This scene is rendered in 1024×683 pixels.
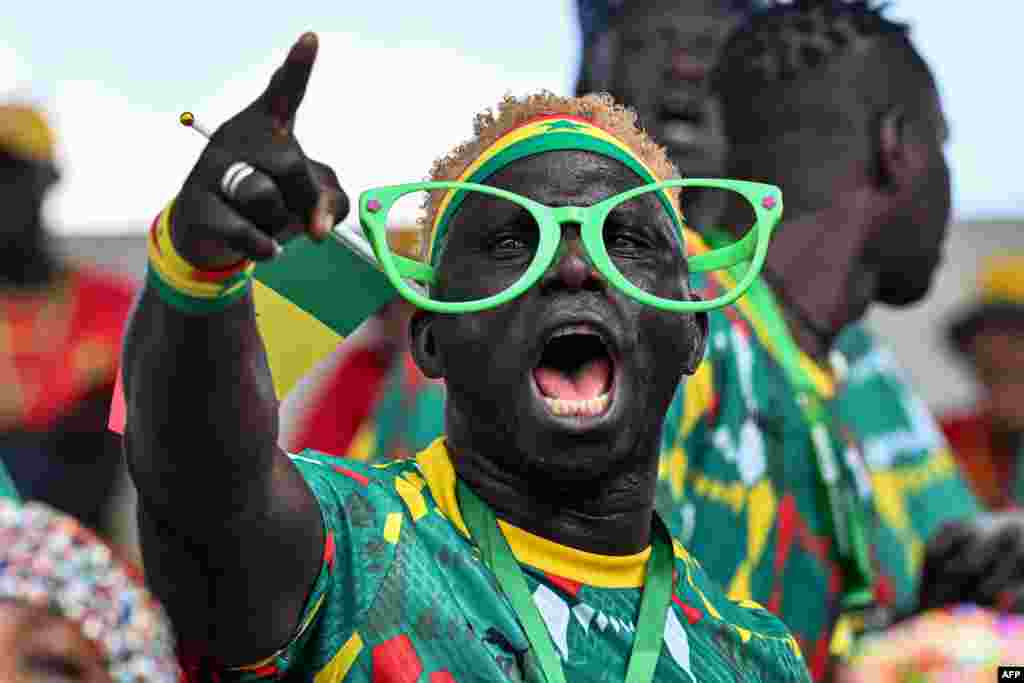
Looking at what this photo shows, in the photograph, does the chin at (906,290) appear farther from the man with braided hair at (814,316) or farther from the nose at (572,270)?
the nose at (572,270)

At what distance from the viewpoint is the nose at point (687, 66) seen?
238 inches

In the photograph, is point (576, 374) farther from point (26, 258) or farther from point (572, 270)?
point (26, 258)

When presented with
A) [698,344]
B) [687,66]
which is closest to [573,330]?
[698,344]

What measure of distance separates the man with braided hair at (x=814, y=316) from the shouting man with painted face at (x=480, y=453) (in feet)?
4.54

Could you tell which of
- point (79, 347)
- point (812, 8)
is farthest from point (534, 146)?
point (79, 347)

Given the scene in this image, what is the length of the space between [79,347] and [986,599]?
3.68 metres

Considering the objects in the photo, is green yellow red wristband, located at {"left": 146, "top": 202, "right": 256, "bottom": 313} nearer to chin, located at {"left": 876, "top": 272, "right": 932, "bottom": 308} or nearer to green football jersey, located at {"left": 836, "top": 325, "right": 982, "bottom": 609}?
chin, located at {"left": 876, "top": 272, "right": 932, "bottom": 308}

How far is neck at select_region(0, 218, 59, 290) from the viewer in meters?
7.20

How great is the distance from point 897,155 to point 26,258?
3.27 meters

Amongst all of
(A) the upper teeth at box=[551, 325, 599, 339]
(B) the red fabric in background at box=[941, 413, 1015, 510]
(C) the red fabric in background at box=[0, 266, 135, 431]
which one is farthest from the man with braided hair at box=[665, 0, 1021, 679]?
(C) the red fabric in background at box=[0, 266, 135, 431]

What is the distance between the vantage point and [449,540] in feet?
9.04

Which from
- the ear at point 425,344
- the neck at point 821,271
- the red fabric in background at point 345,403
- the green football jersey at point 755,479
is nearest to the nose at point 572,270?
the ear at point 425,344

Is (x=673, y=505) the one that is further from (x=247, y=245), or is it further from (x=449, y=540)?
(x=247, y=245)

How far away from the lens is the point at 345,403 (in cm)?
691
